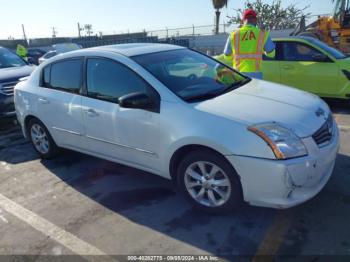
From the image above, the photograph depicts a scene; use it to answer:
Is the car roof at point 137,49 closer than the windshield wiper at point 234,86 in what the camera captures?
No

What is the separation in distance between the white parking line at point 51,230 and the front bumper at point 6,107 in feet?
10.1

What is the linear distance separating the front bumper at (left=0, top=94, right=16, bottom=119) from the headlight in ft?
17.9

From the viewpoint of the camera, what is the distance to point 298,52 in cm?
712

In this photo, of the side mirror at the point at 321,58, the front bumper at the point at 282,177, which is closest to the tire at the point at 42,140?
the front bumper at the point at 282,177

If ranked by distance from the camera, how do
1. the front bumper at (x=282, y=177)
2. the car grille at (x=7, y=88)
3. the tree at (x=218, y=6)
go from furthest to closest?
the tree at (x=218, y=6)
the car grille at (x=7, y=88)
the front bumper at (x=282, y=177)

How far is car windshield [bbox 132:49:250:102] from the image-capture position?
3.66m

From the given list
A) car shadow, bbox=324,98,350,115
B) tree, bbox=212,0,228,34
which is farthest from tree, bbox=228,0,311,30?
car shadow, bbox=324,98,350,115

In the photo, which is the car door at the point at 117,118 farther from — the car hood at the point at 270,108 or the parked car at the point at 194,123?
the car hood at the point at 270,108

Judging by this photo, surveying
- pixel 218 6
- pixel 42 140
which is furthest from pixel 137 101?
pixel 218 6

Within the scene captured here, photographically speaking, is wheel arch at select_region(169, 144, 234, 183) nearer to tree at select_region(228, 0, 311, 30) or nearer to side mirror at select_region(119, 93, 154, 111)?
side mirror at select_region(119, 93, 154, 111)

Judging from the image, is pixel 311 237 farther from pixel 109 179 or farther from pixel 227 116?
pixel 109 179

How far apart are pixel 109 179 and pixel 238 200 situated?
1886 mm

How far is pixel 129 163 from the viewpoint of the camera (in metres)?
4.00

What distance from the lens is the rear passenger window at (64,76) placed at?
4.40 metres
